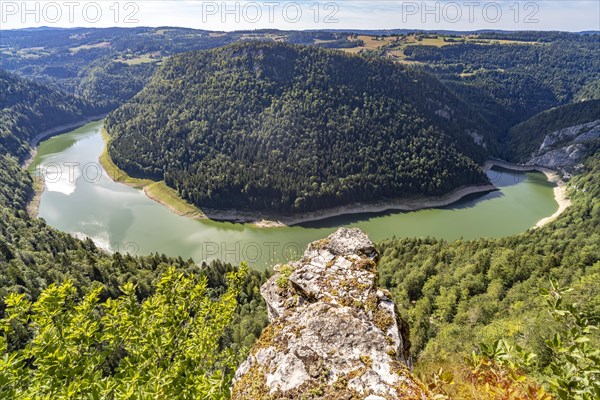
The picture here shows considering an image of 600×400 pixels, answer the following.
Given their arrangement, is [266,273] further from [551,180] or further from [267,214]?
[551,180]

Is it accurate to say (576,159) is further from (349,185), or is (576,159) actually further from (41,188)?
(41,188)

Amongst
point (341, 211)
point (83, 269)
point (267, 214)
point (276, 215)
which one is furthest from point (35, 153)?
point (341, 211)

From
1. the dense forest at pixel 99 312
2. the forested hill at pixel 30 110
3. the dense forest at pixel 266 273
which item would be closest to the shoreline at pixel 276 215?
the dense forest at pixel 266 273

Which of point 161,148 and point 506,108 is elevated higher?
point 506,108

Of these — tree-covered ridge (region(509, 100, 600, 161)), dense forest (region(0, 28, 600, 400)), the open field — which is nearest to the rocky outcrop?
tree-covered ridge (region(509, 100, 600, 161))

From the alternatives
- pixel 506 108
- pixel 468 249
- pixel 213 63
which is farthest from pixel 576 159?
pixel 213 63

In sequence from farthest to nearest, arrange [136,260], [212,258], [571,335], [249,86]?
[249,86] < [212,258] < [136,260] < [571,335]

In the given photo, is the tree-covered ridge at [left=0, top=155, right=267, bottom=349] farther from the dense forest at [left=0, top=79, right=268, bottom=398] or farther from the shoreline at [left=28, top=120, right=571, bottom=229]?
the shoreline at [left=28, top=120, right=571, bottom=229]
